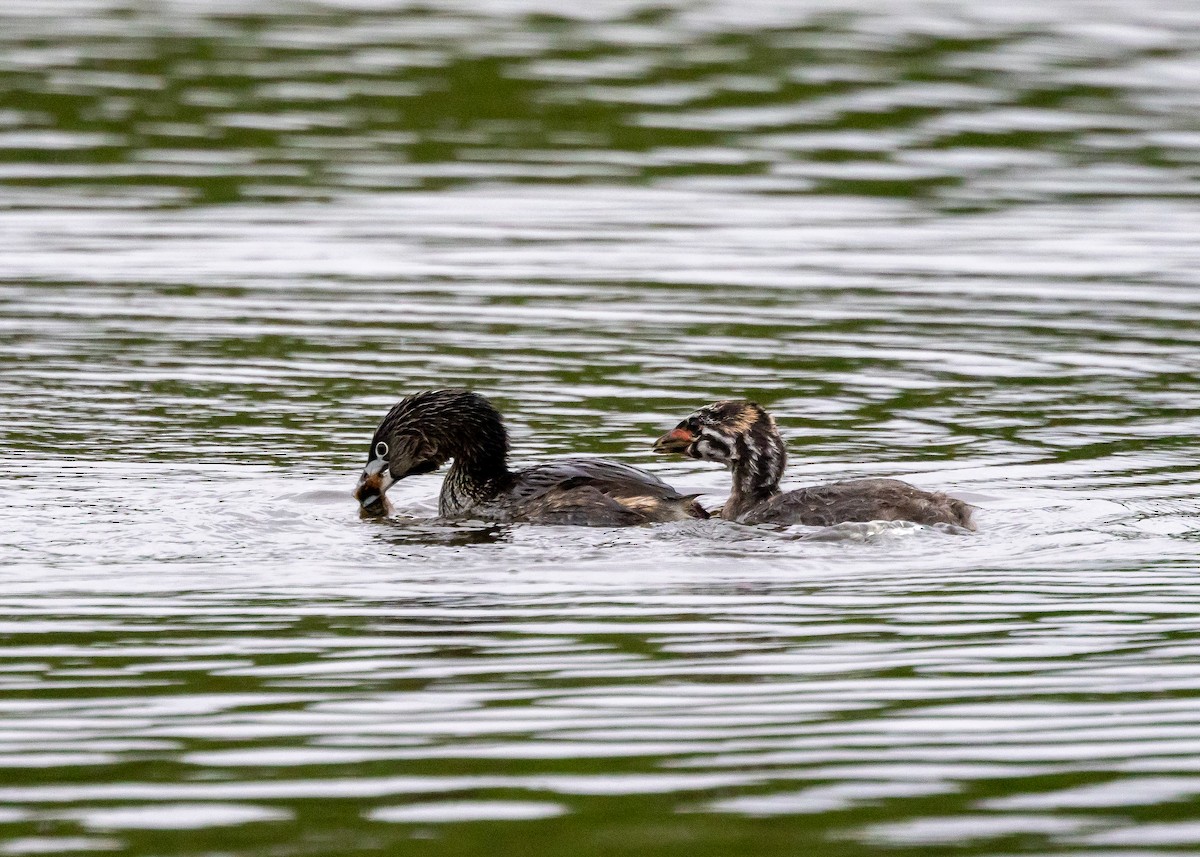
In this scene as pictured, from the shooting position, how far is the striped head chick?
11.7 metres

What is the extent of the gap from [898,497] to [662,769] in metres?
4.13

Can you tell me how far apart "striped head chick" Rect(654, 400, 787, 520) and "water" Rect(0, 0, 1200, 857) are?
79 cm

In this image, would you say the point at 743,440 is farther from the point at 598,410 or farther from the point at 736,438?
the point at 598,410

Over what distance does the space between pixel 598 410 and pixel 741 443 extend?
225 cm

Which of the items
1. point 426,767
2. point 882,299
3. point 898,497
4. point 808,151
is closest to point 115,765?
point 426,767

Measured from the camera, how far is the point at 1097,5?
2981 centimetres

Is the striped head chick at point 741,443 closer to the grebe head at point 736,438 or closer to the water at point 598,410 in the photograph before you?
the grebe head at point 736,438

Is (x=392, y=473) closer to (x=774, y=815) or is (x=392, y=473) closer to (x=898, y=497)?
(x=898, y=497)

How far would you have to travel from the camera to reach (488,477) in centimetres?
1204

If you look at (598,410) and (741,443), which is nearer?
(741,443)

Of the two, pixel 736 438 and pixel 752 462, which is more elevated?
pixel 736 438

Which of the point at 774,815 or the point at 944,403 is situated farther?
the point at 944,403

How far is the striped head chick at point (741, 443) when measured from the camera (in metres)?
11.7

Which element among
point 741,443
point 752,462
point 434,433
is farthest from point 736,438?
point 434,433
